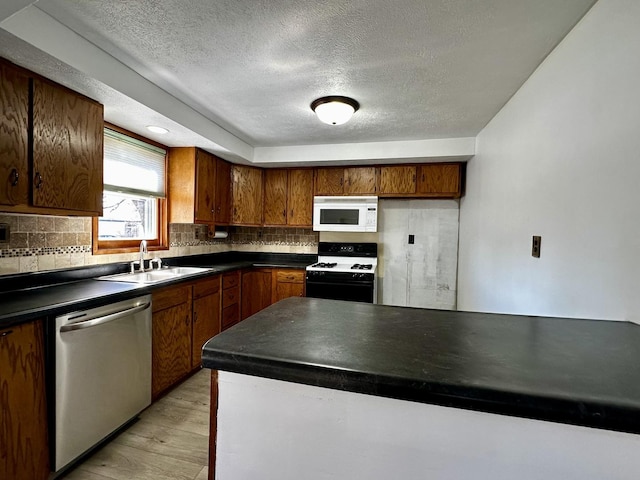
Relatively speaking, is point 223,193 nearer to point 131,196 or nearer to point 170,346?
point 131,196

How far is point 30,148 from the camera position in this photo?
150cm

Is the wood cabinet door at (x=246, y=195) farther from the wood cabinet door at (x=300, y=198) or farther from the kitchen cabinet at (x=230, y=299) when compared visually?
the kitchen cabinet at (x=230, y=299)

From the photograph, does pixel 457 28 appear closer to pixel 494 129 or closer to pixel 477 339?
pixel 494 129

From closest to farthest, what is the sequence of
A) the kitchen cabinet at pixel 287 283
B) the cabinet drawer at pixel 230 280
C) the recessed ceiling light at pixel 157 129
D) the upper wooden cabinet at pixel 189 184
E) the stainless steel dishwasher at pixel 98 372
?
the stainless steel dishwasher at pixel 98 372, the recessed ceiling light at pixel 157 129, the upper wooden cabinet at pixel 189 184, the cabinet drawer at pixel 230 280, the kitchen cabinet at pixel 287 283

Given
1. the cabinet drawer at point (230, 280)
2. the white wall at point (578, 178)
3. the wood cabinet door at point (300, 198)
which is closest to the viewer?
the white wall at point (578, 178)

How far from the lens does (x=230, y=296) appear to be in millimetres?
3221

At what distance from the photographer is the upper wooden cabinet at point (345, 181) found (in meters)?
3.41

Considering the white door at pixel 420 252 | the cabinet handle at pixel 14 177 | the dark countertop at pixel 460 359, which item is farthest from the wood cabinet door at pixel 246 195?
the dark countertop at pixel 460 359

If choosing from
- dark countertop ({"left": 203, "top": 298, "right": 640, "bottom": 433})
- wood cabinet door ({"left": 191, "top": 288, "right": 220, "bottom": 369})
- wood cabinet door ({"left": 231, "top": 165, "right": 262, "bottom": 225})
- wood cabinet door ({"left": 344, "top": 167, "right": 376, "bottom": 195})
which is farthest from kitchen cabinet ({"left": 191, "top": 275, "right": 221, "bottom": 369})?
dark countertop ({"left": 203, "top": 298, "right": 640, "bottom": 433})

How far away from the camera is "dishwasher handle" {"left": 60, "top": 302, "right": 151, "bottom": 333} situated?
1.50 meters

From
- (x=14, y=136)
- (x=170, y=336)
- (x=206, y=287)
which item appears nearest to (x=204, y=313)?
(x=206, y=287)

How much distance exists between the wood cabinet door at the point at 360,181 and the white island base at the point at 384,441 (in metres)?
2.94

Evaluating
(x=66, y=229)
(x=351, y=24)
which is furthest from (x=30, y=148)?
(x=351, y=24)

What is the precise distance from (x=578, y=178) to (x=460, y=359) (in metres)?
1.07
